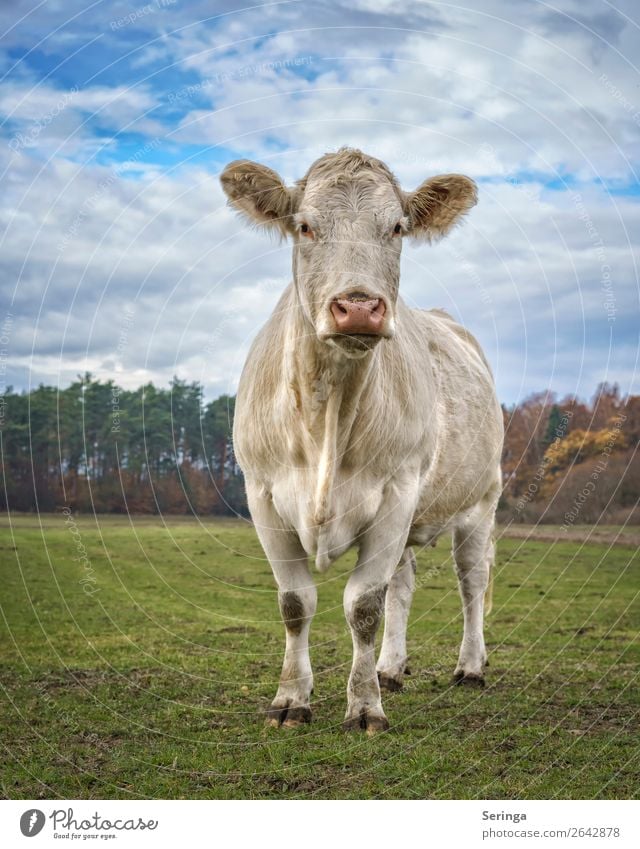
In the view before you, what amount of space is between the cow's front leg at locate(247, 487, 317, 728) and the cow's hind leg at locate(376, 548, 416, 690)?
1.87 meters

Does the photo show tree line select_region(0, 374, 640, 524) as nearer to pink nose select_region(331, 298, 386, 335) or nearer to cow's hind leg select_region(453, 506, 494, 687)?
cow's hind leg select_region(453, 506, 494, 687)

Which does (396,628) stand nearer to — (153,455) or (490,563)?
(490,563)

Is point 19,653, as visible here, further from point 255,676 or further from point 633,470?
point 633,470

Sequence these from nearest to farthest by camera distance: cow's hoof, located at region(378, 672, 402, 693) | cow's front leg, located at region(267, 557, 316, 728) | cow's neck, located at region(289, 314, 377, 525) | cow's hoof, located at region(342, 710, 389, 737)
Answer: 1. cow's neck, located at region(289, 314, 377, 525)
2. cow's hoof, located at region(342, 710, 389, 737)
3. cow's front leg, located at region(267, 557, 316, 728)
4. cow's hoof, located at region(378, 672, 402, 693)

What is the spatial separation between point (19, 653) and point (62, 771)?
18.6 ft

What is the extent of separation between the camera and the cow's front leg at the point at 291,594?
26.9 feet

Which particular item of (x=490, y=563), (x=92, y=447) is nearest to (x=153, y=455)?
(x=92, y=447)

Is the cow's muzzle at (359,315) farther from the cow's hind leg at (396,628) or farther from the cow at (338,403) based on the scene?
the cow's hind leg at (396,628)

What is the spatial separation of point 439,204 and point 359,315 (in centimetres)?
242

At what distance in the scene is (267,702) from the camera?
9.18 m

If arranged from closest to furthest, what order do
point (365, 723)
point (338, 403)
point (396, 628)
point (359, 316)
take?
point (359, 316) → point (338, 403) → point (365, 723) → point (396, 628)

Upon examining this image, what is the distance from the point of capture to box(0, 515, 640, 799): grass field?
6590mm

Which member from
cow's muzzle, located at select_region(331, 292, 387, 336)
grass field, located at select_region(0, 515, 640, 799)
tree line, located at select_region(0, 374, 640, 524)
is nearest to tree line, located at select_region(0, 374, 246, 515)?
tree line, located at select_region(0, 374, 640, 524)

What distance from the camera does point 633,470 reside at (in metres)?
→ 30.8
